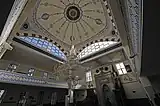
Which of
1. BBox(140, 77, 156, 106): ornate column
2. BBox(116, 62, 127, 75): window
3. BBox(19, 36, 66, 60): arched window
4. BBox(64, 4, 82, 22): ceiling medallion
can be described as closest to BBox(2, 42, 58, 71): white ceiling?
BBox(19, 36, 66, 60): arched window

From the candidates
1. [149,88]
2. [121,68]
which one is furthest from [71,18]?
[149,88]

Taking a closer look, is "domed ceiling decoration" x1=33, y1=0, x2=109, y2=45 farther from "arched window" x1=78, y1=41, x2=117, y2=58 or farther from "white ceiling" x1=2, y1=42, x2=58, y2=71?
"white ceiling" x1=2, y1=42, x2=58, y2=71

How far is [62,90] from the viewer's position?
7992mm

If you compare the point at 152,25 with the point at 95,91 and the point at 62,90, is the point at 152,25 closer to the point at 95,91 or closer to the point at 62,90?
the point at 95,91

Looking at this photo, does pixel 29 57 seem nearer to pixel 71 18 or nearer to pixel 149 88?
pixel 71 18

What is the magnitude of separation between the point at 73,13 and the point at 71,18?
1.32 feet

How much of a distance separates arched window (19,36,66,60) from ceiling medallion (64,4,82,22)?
2.47 m

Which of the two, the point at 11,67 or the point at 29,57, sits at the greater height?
the point at 29,57

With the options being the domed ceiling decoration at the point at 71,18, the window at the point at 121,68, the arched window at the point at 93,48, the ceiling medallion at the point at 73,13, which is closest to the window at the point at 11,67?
the domed ceiling decoration at the point at 71,18

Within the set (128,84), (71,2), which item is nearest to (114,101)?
(128,84)

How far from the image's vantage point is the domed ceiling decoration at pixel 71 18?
758 cm

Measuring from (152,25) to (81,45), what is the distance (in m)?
8.20

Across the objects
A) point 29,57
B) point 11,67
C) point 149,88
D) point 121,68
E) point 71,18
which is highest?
point 71,18

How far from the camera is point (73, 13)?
8.45 meters
